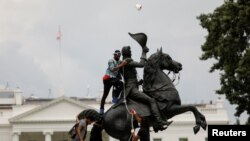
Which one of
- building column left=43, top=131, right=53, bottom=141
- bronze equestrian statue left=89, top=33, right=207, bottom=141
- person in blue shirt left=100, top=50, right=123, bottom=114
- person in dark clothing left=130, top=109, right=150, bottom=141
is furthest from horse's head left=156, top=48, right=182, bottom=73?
building column left=43, top=131, right=53, bottom=141

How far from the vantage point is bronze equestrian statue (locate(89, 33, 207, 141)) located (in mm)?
17062

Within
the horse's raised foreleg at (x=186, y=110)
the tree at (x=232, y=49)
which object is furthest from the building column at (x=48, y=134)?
the horse's raised foreleg at (x=186, y=110)

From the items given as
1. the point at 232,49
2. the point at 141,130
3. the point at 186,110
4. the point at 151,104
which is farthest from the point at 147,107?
the point at 232,49

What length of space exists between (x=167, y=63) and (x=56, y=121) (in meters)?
71.2

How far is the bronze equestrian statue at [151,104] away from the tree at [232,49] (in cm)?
1982

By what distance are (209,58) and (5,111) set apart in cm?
5519

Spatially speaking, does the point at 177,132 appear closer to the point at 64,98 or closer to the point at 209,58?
the point at 64,98

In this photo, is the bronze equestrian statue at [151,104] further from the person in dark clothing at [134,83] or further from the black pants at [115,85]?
the black pants at [115,85]

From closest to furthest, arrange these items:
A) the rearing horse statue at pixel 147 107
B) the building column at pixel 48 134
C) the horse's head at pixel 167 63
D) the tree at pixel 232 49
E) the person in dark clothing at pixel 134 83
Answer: the person in dark clothing at pixel 134 83, the rearing horse statue at pixel 147 107, the horse's head at pixel 167 63, the tree at pixel 232 49, the building column at pixel 48 134

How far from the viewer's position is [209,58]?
39.2 meters

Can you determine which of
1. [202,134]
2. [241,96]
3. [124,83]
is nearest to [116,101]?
[124,83]

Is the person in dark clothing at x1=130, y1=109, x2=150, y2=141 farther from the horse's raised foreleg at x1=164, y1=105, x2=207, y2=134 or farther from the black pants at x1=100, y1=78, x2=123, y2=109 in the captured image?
the black pants at x1=100, y1=78, x2=123, y2=109

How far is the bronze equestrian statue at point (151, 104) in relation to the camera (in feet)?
56.0

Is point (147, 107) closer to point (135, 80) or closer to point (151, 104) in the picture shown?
point (151, 104)
